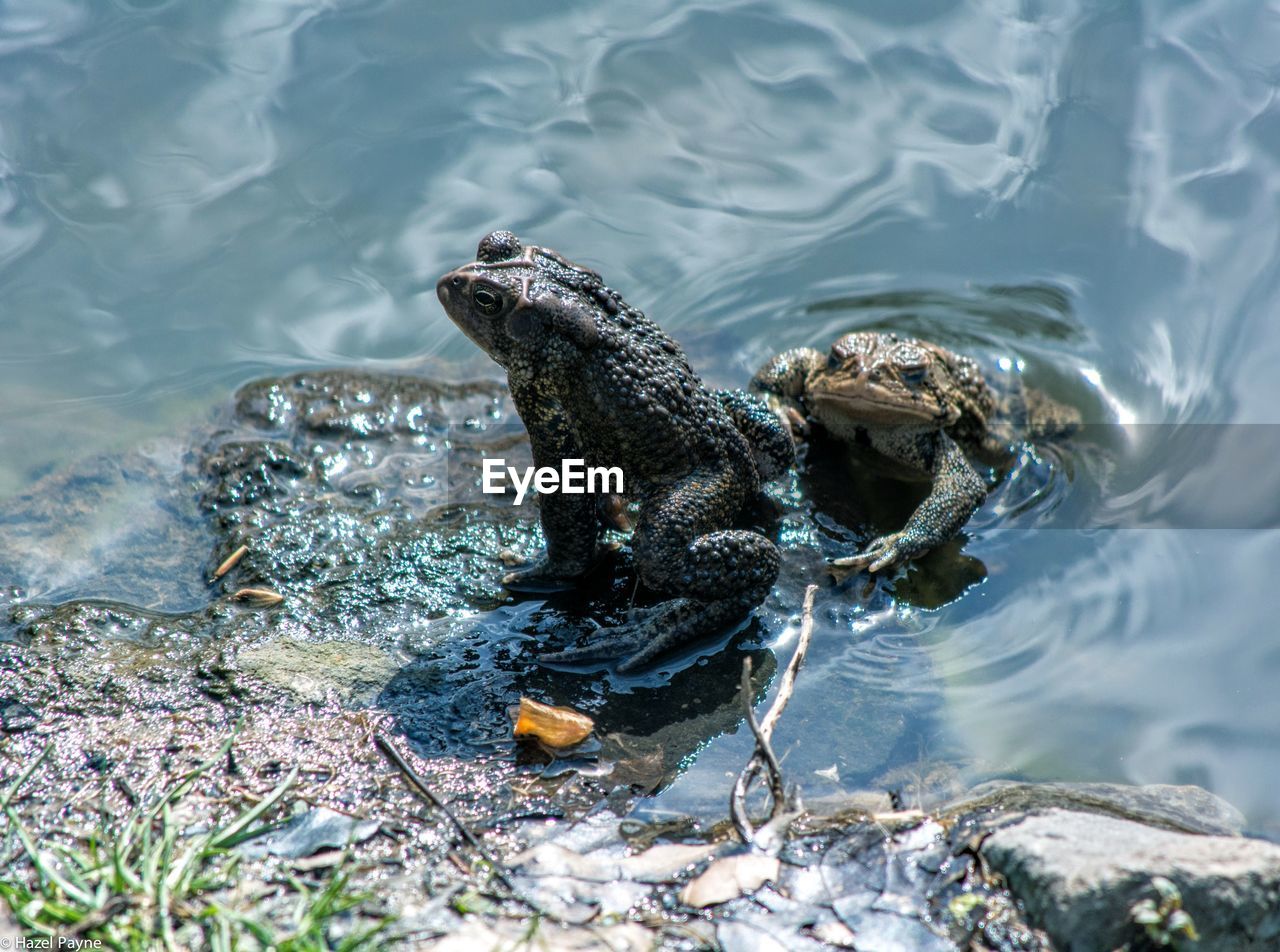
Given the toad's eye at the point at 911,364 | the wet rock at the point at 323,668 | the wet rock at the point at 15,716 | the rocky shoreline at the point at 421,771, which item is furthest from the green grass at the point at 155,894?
the toad's eye at the point at 911,364

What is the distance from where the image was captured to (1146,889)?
320cm

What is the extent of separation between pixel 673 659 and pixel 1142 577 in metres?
2.80

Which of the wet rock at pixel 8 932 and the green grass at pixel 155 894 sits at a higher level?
the green grass at pixel 155 894

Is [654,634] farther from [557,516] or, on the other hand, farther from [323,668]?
[323,668]

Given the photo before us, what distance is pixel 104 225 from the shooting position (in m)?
7.86

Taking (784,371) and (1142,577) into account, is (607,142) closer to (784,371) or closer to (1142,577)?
(784,371)

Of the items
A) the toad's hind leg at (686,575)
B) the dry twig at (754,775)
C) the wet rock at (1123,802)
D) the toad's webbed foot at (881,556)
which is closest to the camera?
the dry twig at (754,775)

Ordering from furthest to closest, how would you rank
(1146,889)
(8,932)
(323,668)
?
(323,668)
(1146,889)
(8,932)

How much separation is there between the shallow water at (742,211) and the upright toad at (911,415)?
242 mm

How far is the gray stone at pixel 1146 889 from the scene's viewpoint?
3184 millimetres

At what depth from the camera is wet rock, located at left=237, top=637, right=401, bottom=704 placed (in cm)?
453

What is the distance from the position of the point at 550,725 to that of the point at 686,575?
907mm

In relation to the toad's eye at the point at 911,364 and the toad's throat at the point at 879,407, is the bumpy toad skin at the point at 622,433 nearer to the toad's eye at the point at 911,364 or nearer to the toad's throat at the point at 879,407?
the toad's throat at the point at 879,407

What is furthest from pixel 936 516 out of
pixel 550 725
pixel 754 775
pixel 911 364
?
pixel 550 725
